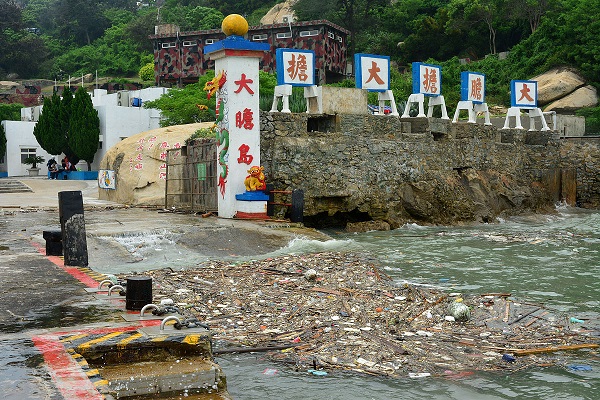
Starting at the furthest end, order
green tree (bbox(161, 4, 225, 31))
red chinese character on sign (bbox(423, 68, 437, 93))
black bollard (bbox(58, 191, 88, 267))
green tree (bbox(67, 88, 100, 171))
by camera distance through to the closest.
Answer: green tree (bbox(161, 4, 225, 31))
green tree (bbox(67, 88, 100, 171))
red chinese character on sign (bbox(423, 68, 437, 93))
black bollard (bbox(58, 191, 88, 267))

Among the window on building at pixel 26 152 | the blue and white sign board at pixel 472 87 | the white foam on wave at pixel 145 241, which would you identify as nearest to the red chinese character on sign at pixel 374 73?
the blue and white sign board at pixel 472 87

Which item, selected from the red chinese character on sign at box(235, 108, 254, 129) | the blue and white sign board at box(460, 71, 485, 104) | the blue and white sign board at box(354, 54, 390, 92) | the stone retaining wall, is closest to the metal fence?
the red chinese character on sign at box(235, 108, 254, 129)

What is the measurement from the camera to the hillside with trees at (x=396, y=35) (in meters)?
40.6

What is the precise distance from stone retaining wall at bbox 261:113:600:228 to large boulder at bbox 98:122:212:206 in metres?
5.55

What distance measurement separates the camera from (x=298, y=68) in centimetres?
1798

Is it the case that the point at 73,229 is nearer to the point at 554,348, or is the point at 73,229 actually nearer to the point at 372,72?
the point at 554,348

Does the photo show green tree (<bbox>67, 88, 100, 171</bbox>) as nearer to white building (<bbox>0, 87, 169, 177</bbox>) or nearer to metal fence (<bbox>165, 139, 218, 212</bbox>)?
white building (<bbox>0, 87, 169, 177</bbox>)

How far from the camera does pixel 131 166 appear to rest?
22.7m

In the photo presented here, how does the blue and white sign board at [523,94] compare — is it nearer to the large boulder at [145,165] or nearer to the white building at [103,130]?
the large boulder at [145,165]

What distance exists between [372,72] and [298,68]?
2740 millimetres

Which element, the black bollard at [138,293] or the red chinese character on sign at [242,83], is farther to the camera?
the red chinese character on sign at [242,83]

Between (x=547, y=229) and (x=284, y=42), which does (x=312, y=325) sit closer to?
(x=547, y=229)

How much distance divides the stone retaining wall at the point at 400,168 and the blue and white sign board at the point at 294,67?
0.91 m

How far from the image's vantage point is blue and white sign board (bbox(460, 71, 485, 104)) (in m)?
22.7
